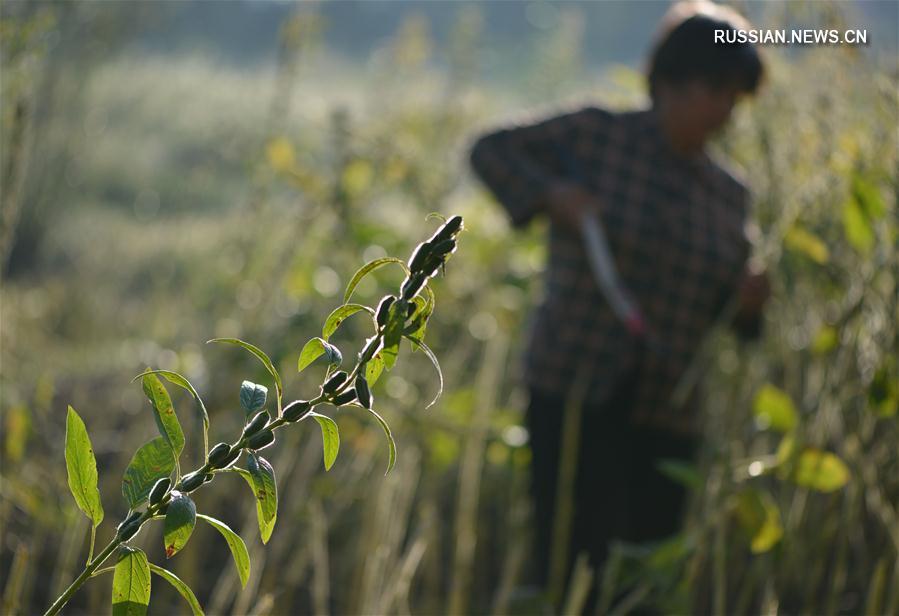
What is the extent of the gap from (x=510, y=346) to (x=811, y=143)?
Result: 37.8 inches

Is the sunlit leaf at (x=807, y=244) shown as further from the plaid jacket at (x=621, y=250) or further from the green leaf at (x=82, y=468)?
the green leaf at (x=82, y=468)

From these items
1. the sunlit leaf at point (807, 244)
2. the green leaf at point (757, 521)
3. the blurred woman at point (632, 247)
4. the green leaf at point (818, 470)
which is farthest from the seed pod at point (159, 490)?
the blurred woman at point (632, 247)

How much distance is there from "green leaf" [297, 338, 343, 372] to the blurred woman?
4.31 feet

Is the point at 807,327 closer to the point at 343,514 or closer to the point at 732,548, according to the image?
the point at 732,548

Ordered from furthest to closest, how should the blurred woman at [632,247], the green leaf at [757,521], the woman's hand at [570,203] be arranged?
the blurred woman at [632,247] < the woman's hand at [570,203] < the green leaf at [757,521]

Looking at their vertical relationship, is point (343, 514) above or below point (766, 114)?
below

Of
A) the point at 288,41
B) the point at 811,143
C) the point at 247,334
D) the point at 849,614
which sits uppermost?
the point at 288,41

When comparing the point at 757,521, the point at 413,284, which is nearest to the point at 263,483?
the point at 413,284

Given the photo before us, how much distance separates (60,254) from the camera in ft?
21.4

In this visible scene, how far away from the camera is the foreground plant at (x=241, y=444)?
54 centimetres

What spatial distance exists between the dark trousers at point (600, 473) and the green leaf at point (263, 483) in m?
1.42

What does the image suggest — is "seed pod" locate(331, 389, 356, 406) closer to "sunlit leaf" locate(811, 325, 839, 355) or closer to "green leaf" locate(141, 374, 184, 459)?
"green leaf" locate(141, 374, 184, 459)

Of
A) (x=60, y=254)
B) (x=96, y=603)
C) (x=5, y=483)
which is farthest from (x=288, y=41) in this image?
(x=60, y=254)

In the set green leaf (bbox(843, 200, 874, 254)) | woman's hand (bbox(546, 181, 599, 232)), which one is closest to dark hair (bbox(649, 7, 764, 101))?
woman's hand (bbox(546, 181, 599, 232))
